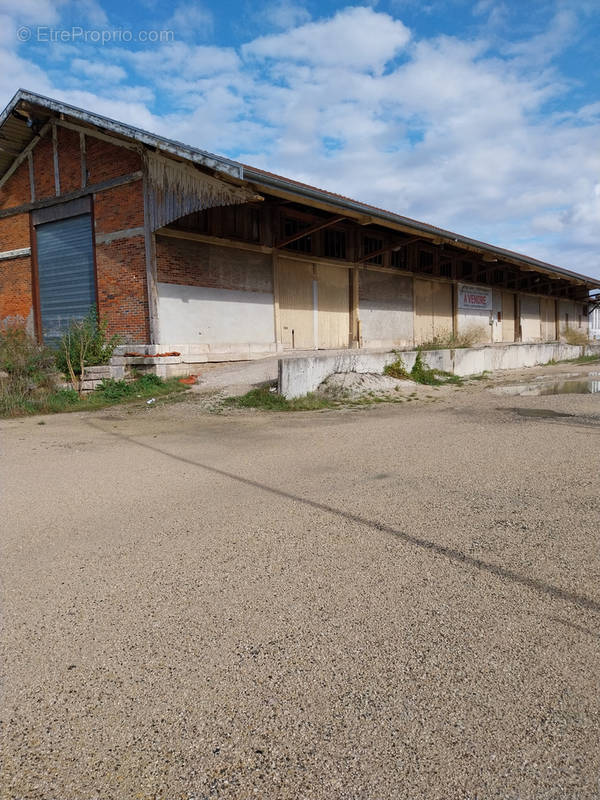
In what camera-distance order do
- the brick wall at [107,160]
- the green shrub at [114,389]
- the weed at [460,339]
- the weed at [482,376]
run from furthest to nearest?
the weed at [460,339] → the weed at [482,376] → the brick wall at [107,160] → the green shrub at [114,389]

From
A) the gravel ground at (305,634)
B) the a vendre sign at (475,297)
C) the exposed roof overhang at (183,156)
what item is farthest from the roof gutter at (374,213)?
the gravel ground at (305,634)

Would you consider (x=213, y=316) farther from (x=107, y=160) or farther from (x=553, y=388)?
(x=553, y=388)

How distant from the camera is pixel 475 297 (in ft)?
76.3

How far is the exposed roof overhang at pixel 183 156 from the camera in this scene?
10.2 meters

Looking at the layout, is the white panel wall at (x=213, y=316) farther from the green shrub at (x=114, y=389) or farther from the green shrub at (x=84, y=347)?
the green shrub at (x=114, y=389)

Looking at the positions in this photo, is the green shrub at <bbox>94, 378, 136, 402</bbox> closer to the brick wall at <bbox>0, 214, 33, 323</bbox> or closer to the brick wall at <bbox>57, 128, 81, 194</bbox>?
the brick wall at <bbox>0, 214, 33, 323</bbox>

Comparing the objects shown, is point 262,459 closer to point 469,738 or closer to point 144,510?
point 144,510

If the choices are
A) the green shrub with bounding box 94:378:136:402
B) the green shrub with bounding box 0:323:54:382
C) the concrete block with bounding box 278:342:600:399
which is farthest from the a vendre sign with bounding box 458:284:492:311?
the green shrub with bounding box 0:323:54:382

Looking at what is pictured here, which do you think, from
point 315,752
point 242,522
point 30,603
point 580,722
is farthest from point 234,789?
point 242,522

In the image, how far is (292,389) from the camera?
379 inches

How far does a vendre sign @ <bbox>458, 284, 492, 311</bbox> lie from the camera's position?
2225 centimetres

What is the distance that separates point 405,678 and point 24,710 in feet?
4.36

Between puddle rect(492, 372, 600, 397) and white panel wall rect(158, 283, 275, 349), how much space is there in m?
6.07

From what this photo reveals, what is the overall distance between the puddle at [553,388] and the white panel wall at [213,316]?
607 cm
